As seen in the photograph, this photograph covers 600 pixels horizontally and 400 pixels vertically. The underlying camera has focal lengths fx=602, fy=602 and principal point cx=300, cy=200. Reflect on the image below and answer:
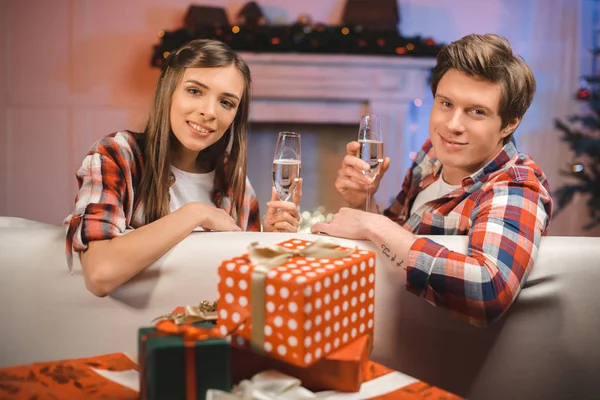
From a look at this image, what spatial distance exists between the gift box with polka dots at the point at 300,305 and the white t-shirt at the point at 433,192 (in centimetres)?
84

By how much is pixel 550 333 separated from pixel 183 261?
0.92 metres

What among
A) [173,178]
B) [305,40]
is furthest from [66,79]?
[173,178]

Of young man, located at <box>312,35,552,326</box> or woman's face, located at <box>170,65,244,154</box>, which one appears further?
woman's face, located at <box>170,65,244,154</box>

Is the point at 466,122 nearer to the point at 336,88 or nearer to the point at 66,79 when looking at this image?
the point at 336,88

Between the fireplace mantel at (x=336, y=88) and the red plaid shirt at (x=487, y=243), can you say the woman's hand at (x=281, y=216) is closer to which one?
the red plaid shirt at (x=487, y=243)

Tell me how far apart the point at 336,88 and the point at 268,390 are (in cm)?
368

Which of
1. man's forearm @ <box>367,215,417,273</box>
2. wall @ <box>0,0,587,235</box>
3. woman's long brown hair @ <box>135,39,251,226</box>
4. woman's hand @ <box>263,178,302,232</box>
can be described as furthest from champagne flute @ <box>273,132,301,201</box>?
wall @ <box>0,0,587,235</box>

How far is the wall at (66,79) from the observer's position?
4469 millimetres

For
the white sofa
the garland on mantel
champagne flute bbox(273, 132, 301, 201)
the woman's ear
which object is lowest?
the white sofa

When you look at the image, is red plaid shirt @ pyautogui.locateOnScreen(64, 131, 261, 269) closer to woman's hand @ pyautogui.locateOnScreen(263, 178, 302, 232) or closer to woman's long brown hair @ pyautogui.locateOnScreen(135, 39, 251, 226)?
woman's long brown hair @ pyautogui.locateOnScreen(135, 39, 251, 226)

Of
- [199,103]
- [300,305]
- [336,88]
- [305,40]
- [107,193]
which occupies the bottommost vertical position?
[300,305]

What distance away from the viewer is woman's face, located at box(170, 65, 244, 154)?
1.87 meters

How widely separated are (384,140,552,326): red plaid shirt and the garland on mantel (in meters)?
2.78

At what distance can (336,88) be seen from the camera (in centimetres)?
449
